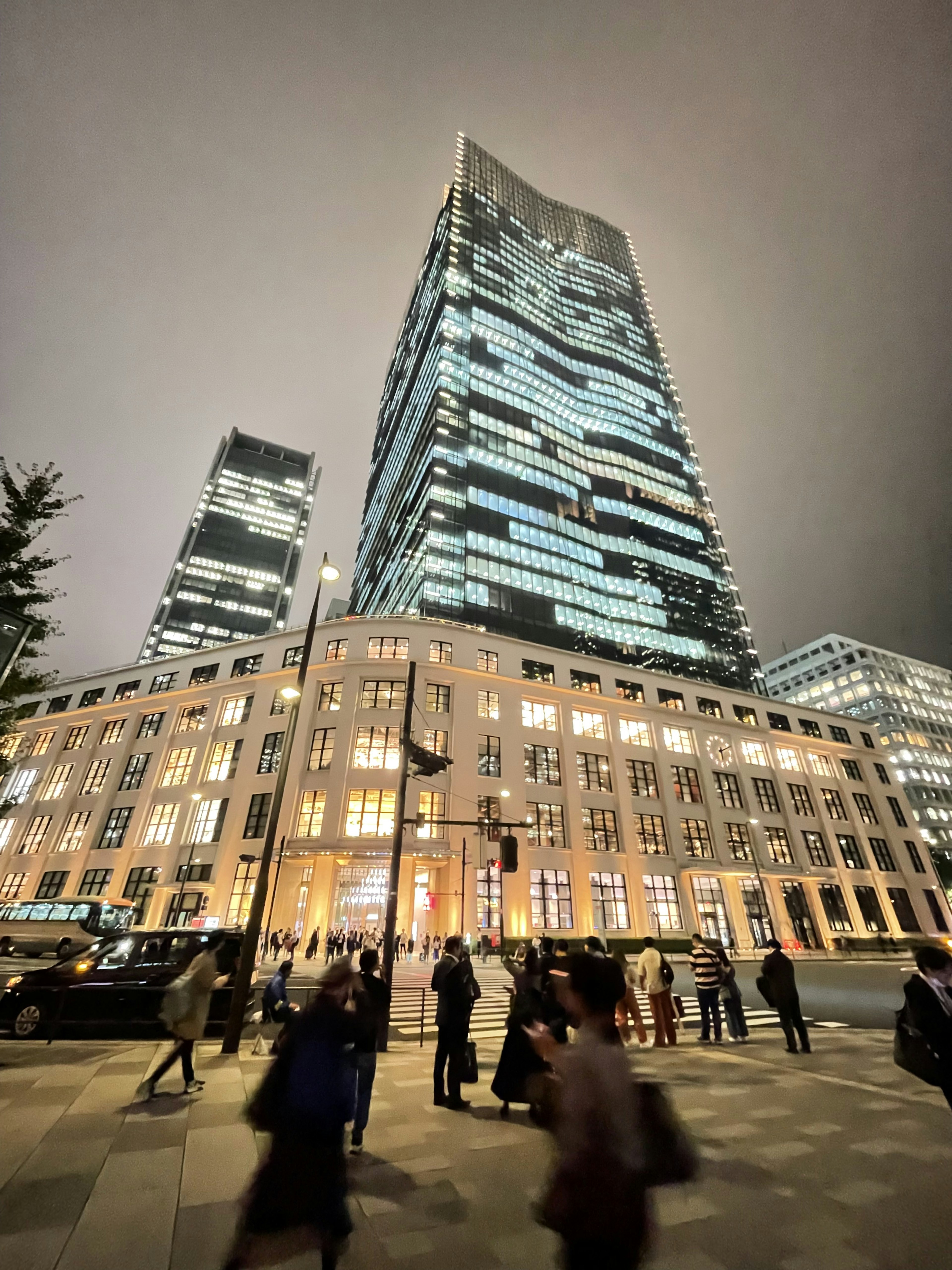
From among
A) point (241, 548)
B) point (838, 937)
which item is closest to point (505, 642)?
point (838, 937)

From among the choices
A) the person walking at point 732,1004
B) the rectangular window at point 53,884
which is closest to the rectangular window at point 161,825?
the rectangular window at point 53,884

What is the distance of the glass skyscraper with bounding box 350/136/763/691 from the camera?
5993 centimetres

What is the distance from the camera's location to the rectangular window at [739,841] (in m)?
38.9

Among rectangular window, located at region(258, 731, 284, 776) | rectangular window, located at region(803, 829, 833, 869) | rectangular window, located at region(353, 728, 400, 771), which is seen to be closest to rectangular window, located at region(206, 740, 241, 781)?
rectangular window, located at region(258, 731, 284, 776)

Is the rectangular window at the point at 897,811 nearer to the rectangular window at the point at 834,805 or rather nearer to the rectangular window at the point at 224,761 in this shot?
the rectangular window at the point at 834,805

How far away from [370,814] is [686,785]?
943 inches

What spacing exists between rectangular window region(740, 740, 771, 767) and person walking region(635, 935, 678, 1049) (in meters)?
36.5

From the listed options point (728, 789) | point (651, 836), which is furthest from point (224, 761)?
point (728, 789)

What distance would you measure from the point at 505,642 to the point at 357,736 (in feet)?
42.2

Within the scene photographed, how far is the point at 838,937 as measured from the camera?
38.0 meters

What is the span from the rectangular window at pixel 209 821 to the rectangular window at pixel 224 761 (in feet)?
4.59

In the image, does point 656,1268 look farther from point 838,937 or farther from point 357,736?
point 838,937

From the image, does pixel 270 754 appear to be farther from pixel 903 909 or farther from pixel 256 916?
pixel 903 909

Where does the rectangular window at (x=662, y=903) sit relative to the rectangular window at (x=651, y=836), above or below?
below
